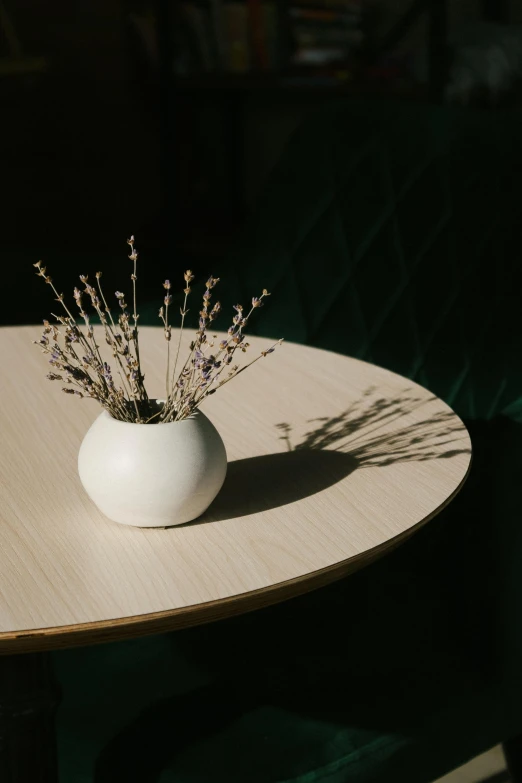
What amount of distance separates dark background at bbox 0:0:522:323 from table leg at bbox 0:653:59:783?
2.66 m

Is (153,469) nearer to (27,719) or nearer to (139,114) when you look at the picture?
(27,719)

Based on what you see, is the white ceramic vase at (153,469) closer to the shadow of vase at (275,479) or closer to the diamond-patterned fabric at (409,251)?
the shadow of vase at (275,479)

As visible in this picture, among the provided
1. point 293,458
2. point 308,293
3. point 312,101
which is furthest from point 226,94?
point 293,458

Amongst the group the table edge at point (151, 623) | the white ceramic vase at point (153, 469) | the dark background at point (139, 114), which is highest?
the white ceramic vase at point (153, 469)

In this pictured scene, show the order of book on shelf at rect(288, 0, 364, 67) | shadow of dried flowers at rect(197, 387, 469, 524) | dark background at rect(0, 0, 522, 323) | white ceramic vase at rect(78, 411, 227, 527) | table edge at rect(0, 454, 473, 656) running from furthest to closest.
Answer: book on shelf at rect(288, 0, 364, 67)
dark background at rect(0, 0, 522, 323)
shadow of dried flowers at rect(197, 387, 469, 524)
white ceramic vase at rect(78, 411, 227, 527)
table edge at rect(0, 454, 473, 656)

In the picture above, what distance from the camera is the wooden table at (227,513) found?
0.70m

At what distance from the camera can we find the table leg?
86cm

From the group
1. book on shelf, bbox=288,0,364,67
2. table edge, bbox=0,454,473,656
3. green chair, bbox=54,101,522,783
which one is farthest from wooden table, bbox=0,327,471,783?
book on shelf, bbox=288,0,364,67

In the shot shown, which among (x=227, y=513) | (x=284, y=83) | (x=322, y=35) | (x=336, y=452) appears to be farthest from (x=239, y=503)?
(x=322, y=35)

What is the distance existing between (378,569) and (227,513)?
17.4 inches

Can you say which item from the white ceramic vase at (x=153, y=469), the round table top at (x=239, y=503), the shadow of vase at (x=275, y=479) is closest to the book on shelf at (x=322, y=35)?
the round table top at (x=239, y=503)

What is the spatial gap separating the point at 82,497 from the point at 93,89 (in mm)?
3388

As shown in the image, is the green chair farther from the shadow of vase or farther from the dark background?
the dark background

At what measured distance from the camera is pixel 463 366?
1.63 m
